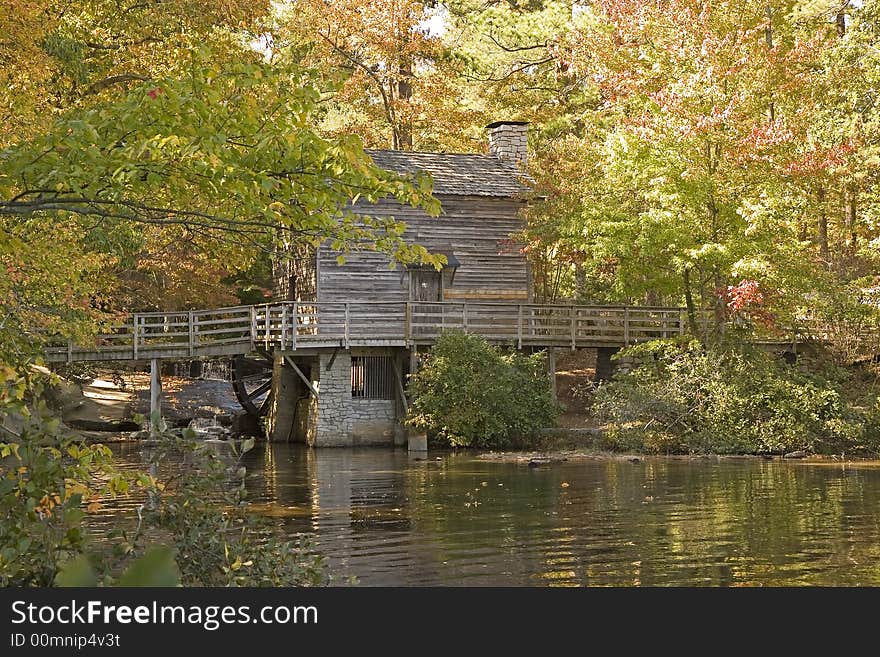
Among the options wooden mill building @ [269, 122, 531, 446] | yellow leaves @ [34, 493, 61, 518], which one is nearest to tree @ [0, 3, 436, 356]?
yellow leaves @ [34, 493, 61, 518]

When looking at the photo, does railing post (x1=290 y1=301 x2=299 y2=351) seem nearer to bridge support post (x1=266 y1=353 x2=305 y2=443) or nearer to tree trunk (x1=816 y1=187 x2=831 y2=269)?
bridge support post (x1=266 y1=353 x2=305 y2=443)

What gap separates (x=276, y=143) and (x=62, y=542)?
2.71 meters

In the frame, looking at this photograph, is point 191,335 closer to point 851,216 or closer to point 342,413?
point 342,413

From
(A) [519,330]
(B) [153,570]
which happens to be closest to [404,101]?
(A) [519,330]

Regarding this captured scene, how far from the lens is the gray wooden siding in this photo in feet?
96.9

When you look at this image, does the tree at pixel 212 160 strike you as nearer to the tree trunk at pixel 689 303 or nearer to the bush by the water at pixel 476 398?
the bush by the water at pixel 476 398

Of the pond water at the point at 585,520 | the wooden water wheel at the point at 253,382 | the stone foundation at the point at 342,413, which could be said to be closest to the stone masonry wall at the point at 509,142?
the stone foundation at the point at 342,413

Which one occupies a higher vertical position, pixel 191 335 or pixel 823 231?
pixel 823 231

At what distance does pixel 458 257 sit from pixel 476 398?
5.32 metres

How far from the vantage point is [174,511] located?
23.1ft

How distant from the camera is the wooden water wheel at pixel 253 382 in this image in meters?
33.1

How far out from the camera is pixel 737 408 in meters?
24.6

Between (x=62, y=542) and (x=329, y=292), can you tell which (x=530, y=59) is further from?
(x=62, y=542)
